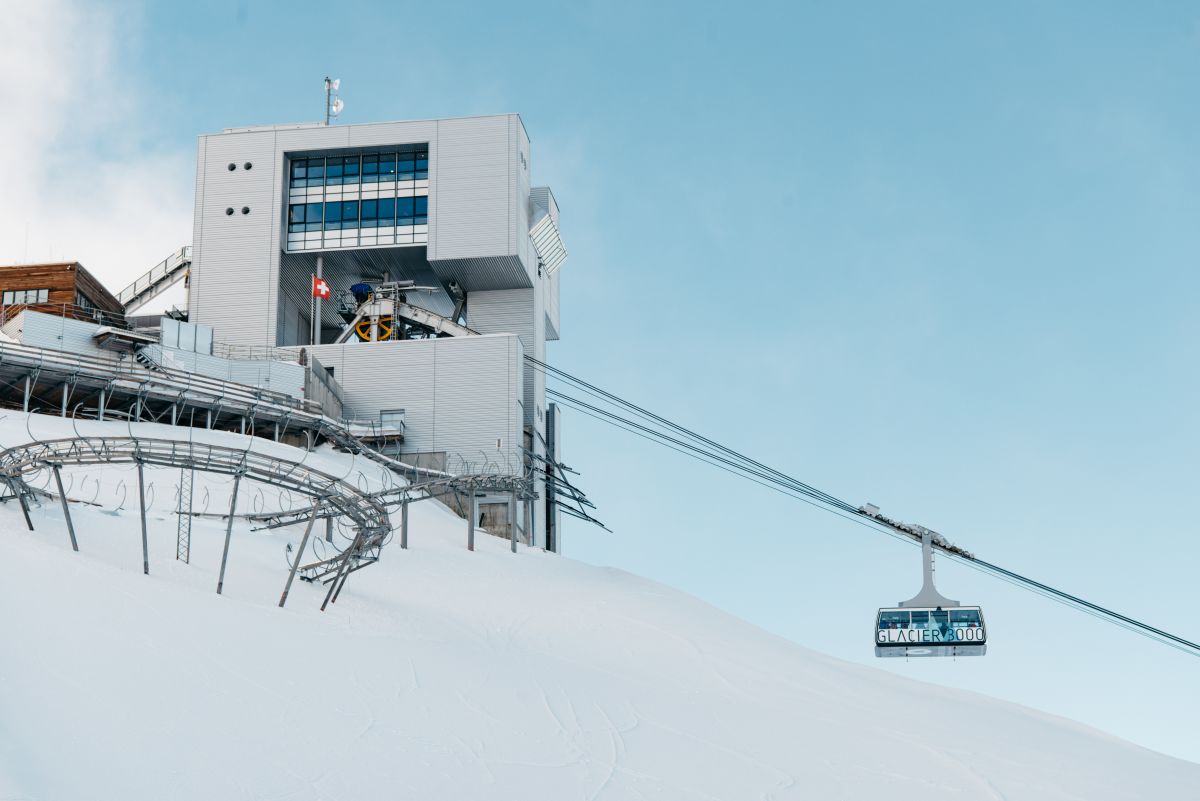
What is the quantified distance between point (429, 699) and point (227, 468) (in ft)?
31.3

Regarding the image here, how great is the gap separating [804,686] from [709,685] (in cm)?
303

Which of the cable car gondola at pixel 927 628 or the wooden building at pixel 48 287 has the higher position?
the wooden building at pixel 48 287

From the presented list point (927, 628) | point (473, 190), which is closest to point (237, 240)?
point (473, 190)

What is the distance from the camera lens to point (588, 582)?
47.2 m

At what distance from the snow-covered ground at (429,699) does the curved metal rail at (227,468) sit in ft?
3.40

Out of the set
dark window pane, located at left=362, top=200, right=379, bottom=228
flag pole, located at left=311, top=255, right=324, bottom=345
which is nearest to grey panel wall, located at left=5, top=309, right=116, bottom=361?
flag pole, located at left=311, top=255, right=324, bottom=345

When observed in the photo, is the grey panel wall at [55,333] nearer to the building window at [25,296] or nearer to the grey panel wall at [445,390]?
the grey panel wall at [445,390]

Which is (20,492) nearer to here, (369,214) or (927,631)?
(927,631)

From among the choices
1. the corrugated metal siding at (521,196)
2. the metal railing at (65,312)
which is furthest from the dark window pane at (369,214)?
the metal railing at (65,312)

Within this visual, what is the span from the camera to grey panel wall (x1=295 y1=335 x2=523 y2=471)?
6412 centimetres

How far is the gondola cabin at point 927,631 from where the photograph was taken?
44.8 m

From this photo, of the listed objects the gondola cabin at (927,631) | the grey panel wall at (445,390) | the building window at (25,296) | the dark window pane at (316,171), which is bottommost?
the gondola cabin at (927,631)

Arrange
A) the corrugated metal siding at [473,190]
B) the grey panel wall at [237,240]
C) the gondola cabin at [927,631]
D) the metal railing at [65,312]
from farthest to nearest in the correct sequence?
1. the grey panel wall at [237,240]
2. the corrugated metal siding at [473,190]
3. the metal railing at [65,312]
4. the gondola cabin at [927,631]

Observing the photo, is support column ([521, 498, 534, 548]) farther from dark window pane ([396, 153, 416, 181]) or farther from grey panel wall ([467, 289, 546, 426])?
dark window pane ([396, 153, 416, 181])
